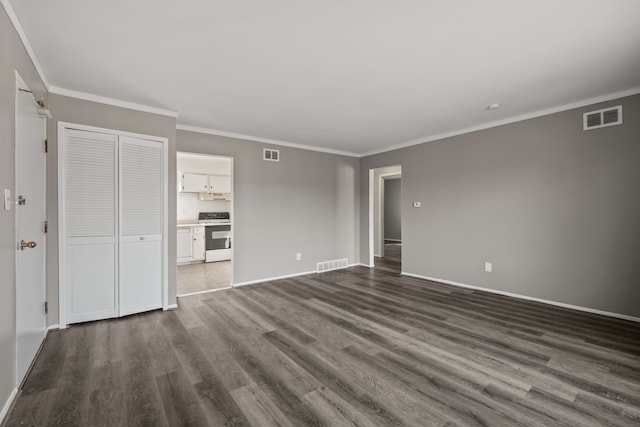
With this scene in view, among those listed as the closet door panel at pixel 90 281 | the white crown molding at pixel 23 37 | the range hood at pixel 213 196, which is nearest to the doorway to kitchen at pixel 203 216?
the range hood at pixel 213 196

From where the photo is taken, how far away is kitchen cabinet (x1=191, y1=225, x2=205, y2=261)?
662 centimetres

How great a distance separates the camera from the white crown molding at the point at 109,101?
3027 millimetres

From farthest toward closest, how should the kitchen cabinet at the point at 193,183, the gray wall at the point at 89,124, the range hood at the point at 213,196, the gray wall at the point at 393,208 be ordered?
the gray wall at the point at 393,208 < the range hood at the point at 213,196 < the kitchen cabinet at the point at 193,183 < the gray wall at the point at 89,124

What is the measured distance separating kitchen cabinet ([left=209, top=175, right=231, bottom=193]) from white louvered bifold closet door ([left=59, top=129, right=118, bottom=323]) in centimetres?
386

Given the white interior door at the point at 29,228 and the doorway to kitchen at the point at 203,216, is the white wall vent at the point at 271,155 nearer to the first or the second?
the doorway to kitchen at the point at 203,216

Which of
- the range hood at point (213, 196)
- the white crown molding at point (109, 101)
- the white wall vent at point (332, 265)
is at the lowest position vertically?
the white wall vent at point (332, 265)

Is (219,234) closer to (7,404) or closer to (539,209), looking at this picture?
(7,404)

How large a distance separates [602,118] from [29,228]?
19.7 feet

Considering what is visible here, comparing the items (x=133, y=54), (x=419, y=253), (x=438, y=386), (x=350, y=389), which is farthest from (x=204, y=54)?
(x=419, y=253)

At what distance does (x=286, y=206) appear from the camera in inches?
210

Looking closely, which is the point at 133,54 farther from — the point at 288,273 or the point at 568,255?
the point at 568,255

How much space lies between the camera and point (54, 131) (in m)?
2.97

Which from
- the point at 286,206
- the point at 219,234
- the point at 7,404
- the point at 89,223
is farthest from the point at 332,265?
the point at 7,404

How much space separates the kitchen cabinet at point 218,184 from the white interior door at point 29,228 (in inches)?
168
